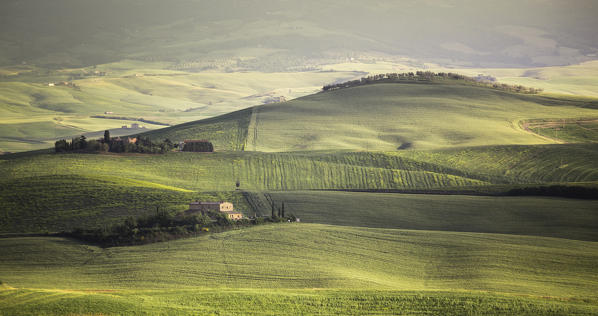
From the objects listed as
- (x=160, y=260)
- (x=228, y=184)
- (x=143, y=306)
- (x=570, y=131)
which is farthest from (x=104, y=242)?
(x=570, y=131)

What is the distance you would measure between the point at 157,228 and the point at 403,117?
7505 cm

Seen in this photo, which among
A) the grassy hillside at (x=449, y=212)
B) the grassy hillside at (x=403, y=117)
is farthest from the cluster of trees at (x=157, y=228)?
the grassy hillside at (x=403, y=117)

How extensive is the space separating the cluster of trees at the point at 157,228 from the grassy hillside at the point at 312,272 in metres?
1.65

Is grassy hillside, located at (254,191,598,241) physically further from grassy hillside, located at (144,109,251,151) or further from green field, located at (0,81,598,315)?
grassy hillside, located at (144,109,251,151)

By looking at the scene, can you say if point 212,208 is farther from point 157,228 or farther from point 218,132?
point 218,132

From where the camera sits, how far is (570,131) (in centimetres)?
11188

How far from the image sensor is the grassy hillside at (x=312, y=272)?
136ft

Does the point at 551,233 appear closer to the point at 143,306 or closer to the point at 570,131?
the point at 143,306

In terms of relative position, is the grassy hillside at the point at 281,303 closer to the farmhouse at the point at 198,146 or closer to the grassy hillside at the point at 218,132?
the farmhouse at the point at 198,146

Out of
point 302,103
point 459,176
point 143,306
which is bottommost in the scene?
point 143,306

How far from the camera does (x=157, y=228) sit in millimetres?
58094

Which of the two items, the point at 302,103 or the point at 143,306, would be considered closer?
the point at 143,306

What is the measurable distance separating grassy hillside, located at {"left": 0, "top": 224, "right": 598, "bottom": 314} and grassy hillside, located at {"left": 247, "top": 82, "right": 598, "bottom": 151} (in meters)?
47.9

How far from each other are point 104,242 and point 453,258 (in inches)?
1184
